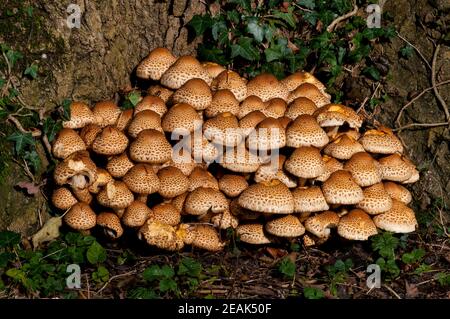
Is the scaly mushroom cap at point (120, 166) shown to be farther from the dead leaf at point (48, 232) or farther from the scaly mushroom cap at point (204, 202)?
the dead leaf at point (48, 232)

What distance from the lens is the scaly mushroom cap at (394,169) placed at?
20.9ft

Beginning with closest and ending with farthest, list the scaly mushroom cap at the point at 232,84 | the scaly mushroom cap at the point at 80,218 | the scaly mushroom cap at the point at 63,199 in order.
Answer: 1. the scaly mushroom cap at the point at 80,218
2. the scaly mushroom cap at the point at 63,199
3. the scaly mushroom cap at the point at 232,84

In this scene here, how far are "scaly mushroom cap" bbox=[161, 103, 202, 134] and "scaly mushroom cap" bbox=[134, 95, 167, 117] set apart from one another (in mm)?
269

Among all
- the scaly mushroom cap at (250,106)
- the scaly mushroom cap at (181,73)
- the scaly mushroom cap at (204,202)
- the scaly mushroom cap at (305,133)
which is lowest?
the scaly mushroom cap at (204,202)

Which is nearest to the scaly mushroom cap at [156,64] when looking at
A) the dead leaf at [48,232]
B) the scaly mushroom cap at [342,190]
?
the dead leaf at [48,232]

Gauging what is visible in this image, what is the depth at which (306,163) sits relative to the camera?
19.4ft

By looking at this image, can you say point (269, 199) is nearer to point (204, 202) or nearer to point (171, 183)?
point (204, 202)

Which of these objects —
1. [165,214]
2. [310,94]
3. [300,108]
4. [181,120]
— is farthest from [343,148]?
[165,214]

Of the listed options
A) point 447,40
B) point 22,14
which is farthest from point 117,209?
point 447,40

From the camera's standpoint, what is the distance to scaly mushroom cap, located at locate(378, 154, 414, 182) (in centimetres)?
636

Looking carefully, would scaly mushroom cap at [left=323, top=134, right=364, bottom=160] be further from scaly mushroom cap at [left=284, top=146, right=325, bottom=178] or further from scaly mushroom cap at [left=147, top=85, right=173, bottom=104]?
scaly mushroom cap at [left=147, top=85, right=173, bottom=104]

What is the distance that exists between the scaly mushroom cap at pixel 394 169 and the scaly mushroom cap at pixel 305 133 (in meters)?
0.85
